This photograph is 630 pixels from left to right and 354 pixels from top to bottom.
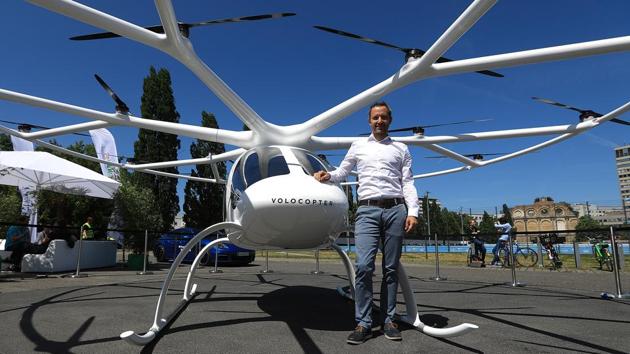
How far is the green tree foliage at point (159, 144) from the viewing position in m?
31.1

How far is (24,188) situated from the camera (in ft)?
51.5

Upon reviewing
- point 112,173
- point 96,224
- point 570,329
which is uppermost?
point 112,173

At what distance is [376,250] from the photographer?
13.2 feet

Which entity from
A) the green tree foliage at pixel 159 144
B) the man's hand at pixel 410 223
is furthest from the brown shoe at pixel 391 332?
the green tree foliage at pixel 159 144

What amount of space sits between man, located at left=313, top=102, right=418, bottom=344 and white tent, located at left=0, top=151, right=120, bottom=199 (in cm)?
1249

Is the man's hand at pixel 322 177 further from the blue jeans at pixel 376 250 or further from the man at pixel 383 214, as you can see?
the blue jeans at pixel 376 250

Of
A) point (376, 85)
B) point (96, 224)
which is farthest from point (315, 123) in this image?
point (96, 224)

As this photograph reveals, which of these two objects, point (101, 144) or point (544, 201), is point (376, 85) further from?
point (544, 201)

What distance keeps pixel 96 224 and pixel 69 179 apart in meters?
13.1

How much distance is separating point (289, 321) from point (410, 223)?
1.96 meters

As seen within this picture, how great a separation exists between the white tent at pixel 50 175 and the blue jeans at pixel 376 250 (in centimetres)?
1260

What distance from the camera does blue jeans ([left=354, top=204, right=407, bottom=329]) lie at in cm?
388

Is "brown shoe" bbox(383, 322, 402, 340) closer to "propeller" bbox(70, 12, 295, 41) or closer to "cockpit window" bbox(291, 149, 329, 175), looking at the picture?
"cockpit window" bbox(291, 149, 329, 175)

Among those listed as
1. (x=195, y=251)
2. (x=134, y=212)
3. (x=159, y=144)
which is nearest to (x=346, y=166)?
(x=195, y=251)
